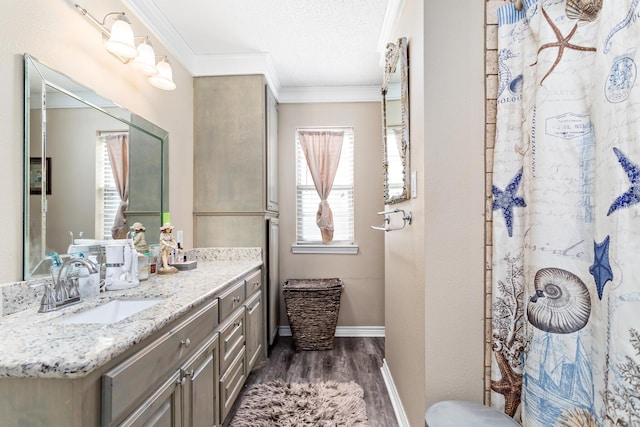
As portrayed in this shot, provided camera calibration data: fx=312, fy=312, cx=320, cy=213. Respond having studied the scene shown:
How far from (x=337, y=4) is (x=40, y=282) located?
85.0 inches

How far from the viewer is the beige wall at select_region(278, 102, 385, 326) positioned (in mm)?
3246

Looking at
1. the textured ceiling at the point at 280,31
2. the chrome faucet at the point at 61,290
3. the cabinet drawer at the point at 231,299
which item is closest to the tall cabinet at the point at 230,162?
the textured ceiling at the point at 280,31

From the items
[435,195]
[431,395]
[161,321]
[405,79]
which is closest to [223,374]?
[161,321]

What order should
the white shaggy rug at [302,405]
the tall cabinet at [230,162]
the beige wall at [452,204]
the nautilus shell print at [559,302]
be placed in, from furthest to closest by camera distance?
the tall cabinet at [230,162] → the white shaggy rug at [302,405] → the beige wall at [452,204] → the nautilus shell print at [559,302]

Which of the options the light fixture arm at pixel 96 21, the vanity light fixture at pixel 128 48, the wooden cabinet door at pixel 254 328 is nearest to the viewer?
the light fixture arm at pixel 96 21

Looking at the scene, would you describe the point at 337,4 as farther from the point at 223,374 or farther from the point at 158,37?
the point at 223,374

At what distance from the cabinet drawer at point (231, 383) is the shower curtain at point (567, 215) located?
51.7 inches

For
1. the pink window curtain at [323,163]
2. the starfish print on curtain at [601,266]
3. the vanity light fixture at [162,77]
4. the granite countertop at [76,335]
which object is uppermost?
the vanity light fixture at [162,77]

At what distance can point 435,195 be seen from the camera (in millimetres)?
Answer: 1321

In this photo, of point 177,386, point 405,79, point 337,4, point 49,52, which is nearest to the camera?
point 177,386

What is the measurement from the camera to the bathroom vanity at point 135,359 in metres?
0.73

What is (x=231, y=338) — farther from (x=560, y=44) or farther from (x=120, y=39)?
(x=560, y=44)

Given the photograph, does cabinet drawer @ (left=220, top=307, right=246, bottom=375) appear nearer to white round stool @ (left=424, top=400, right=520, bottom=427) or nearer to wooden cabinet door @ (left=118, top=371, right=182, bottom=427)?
wooden cabinet door @ (left=118, top=371, right=182, bottom=427)

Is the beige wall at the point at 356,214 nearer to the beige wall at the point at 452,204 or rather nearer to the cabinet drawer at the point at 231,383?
the cabinet drawer at the point at 231,383
